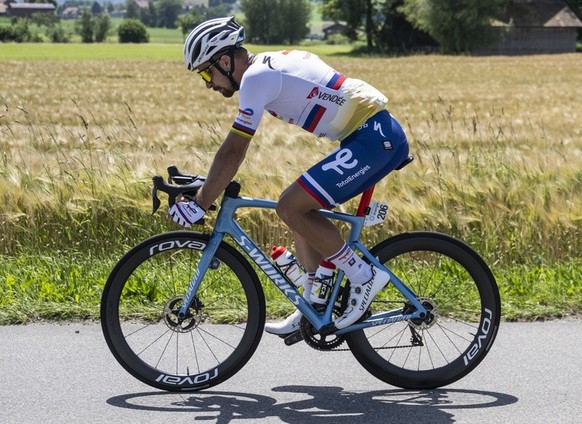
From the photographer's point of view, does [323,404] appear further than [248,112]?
Yes

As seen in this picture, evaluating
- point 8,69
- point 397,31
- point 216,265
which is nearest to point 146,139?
point 216,265

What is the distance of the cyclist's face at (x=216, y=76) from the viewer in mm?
4656

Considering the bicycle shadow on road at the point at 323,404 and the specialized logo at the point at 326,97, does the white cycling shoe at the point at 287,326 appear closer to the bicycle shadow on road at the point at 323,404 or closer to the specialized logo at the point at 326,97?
the bicycle shadow on road at the point at 323,404

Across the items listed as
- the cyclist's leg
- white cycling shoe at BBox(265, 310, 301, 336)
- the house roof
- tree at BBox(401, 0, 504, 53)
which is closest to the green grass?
tree at BBox(401, 0, 504, 53)

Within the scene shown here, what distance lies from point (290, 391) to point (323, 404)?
0.22 metres

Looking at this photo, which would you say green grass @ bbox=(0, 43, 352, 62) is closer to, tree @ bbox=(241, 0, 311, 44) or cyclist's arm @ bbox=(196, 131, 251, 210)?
tree @ bbox=(241, 0, 311, 44)

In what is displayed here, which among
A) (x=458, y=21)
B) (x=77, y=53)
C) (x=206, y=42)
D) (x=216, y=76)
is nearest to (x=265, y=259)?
(x=216, y=76)

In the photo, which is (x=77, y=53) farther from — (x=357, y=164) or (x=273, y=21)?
(x=357, y=164)

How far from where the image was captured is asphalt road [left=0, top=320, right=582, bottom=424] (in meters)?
4.50

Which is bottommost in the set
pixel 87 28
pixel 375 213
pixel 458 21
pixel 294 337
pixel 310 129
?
pixel 294 337

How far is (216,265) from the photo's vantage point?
486cm

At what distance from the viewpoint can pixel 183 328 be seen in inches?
193

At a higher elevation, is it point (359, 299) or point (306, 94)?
point (306, 94)

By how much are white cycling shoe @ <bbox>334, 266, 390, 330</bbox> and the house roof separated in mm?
90313
